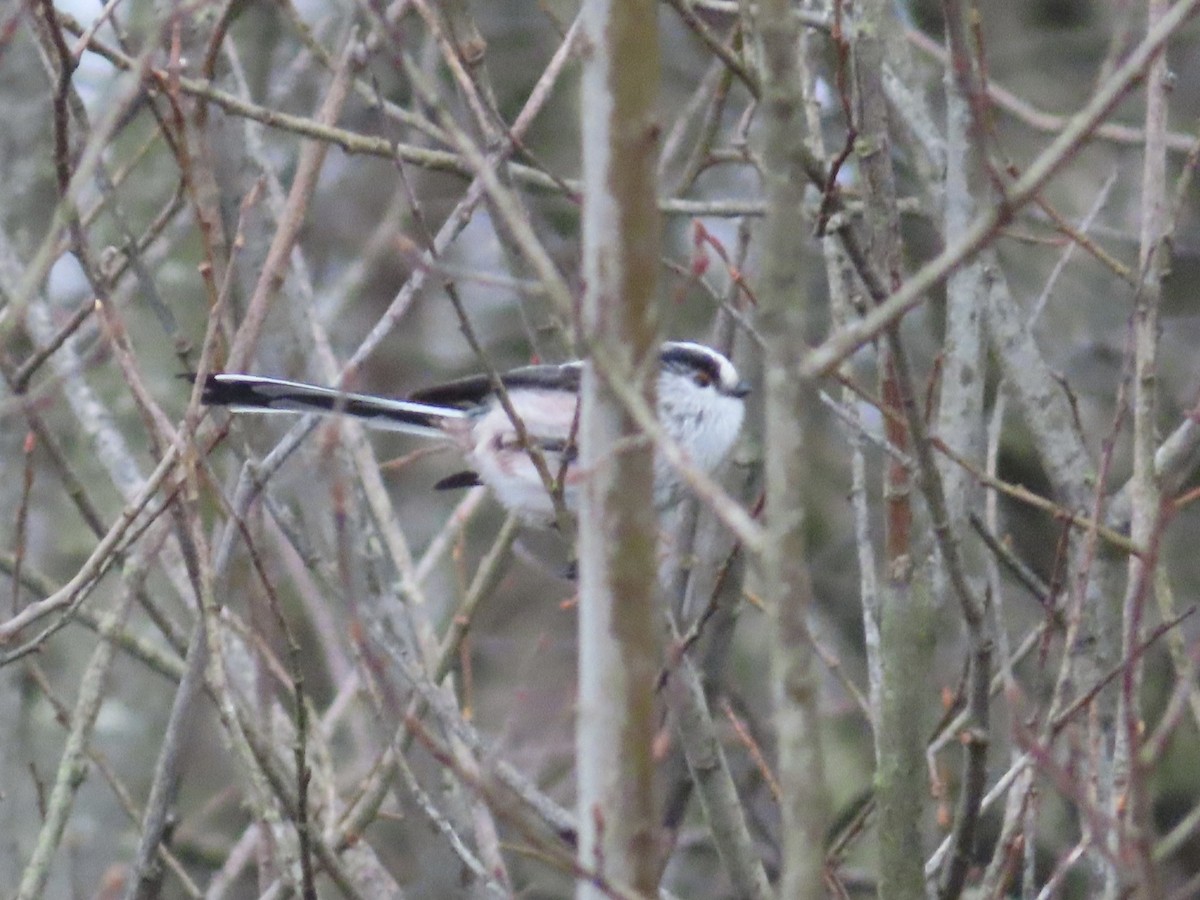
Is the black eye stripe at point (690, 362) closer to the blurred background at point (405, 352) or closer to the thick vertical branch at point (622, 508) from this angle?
the blurred background at point (405, 352)

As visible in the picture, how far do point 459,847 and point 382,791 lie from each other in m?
0.45

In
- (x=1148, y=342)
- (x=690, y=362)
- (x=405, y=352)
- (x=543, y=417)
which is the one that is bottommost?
(x=405, y=352)

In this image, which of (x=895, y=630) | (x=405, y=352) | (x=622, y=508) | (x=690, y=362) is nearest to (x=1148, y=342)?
(x=895, y=630)

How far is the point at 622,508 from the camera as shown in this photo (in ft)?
5.68

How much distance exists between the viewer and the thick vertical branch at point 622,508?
5.56ft

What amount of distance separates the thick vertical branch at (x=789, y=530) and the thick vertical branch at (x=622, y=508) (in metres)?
0.14

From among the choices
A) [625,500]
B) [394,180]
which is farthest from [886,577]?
[394,180]

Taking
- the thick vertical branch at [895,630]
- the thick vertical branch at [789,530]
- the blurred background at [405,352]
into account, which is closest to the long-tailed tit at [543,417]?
the blurred background at [405,352]

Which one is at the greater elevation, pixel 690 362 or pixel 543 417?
pixel 690 362

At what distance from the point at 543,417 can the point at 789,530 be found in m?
2.70

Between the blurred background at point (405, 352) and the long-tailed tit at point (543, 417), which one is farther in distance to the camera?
the long-tailed tit at point (543, 417)

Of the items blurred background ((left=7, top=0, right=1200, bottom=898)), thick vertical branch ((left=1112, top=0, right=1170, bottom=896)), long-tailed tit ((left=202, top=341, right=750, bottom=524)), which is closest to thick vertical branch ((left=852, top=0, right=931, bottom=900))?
blurred background ((left=7, top=0, right=1200, bottom=898))

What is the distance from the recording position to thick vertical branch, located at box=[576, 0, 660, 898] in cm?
169

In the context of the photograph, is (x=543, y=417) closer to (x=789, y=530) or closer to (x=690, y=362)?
(x=690, y=362)
